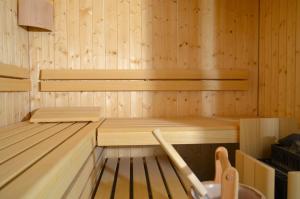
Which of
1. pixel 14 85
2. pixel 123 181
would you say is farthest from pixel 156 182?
pixel 14 85

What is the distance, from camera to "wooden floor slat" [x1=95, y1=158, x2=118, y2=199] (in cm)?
176

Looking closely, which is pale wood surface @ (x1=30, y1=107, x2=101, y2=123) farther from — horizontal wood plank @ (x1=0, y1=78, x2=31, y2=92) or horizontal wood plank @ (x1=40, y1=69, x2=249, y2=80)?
horizontal wood plank @ (x1=40, y1=69, x2=249, y2=80)

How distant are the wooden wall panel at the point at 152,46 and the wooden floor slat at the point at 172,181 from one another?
0.60 m

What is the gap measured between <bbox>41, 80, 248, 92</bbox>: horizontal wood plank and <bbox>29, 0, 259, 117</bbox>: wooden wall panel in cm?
7

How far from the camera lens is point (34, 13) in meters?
2.41

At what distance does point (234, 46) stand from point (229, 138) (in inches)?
51.9

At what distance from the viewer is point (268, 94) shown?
2646 millimetres

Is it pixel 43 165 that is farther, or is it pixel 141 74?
pixel 141 74

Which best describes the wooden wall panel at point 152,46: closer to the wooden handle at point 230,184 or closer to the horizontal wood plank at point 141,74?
the horizontal wood plank at point 141,74

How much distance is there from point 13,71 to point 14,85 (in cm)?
12

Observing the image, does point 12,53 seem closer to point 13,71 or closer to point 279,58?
point 13,71

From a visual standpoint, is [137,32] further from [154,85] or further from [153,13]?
[154,85]

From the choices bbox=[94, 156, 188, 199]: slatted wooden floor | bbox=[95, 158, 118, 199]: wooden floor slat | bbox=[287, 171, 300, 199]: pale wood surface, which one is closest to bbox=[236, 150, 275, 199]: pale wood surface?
bbox=[287, 171, 300, 199]: pale wood surface

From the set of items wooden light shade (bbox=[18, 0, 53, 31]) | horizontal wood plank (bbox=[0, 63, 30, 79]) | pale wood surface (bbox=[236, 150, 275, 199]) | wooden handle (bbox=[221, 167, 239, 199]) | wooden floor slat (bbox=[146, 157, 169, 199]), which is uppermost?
wooden light shade (bbox=[18, 0, 53, 31])
